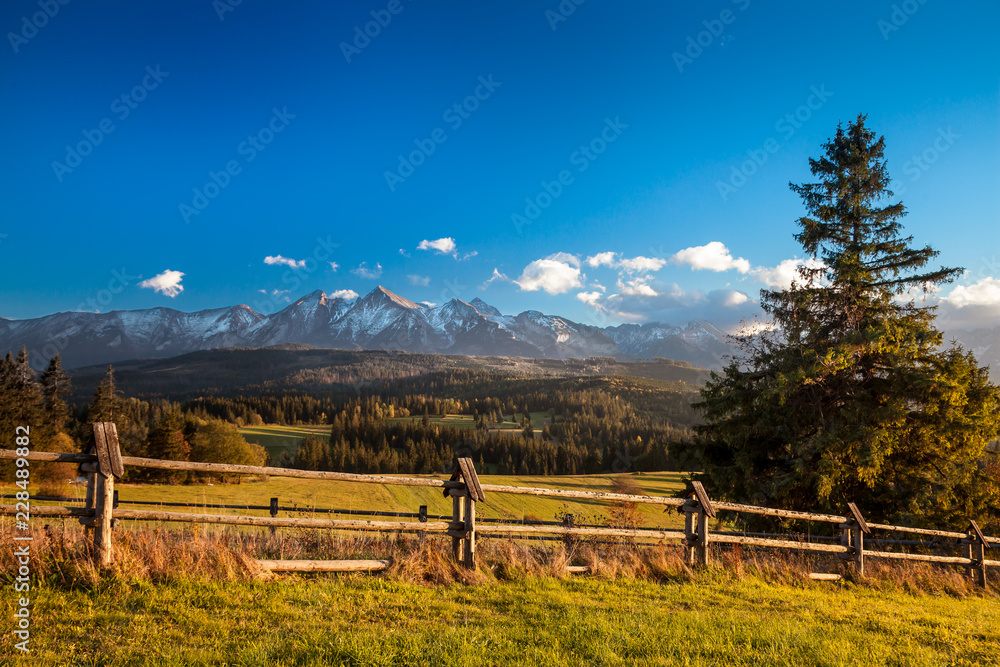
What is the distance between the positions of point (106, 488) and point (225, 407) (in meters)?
174

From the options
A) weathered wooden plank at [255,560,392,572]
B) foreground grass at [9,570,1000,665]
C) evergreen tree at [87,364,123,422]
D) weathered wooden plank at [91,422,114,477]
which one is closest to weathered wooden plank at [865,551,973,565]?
foreground grass at [9,570,1000,665]

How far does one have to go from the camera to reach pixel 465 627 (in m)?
4.73

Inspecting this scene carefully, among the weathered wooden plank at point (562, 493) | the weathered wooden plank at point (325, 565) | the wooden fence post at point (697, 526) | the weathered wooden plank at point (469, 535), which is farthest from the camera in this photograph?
the wooden fence post at point (697, 526)

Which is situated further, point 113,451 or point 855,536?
point 855,536

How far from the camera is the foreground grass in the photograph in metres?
3.96

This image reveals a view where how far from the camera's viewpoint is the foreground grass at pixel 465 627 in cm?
396

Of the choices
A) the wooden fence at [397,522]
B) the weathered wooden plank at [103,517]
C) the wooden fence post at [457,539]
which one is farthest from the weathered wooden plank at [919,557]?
the weathered wooden plank at [103,517]

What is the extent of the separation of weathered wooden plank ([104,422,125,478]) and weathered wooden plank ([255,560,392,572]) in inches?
77.0

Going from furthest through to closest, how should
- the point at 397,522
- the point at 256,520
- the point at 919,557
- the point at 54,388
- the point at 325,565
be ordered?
1. the point at 54,388
2. the point at 919,557
3. the point at 397,522
4. the point at 325,565
5. the point at 256,520

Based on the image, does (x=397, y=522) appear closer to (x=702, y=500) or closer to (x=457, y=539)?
(x=457, y=539)

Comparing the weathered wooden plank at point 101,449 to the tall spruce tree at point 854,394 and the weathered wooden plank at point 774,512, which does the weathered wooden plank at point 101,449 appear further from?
the tall spruce tree at point 854,394

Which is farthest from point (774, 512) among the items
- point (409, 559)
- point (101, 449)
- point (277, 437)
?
point (277, 437)

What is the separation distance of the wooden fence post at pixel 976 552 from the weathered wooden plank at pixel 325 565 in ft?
45.9

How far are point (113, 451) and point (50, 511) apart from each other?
0.81 m
